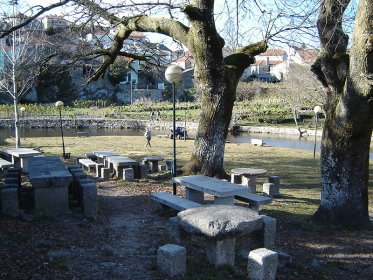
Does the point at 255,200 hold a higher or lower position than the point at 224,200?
lower

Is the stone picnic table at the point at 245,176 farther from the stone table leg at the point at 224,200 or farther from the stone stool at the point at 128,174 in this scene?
the stone table leg at the point at 224,200

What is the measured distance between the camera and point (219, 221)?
4.67 m

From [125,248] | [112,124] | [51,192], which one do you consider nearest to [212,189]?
[125,248]

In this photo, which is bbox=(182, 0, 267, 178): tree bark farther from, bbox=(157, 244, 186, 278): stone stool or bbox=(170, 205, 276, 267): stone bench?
bbox=(157, 244, 186, 278): stone stool

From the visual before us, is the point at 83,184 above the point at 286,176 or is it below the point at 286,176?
above

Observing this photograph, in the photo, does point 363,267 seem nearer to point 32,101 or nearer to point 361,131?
point 361,131

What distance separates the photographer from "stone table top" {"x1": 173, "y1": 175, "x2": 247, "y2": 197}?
6781 millimetres

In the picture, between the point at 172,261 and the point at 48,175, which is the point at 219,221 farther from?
the point at 48,175

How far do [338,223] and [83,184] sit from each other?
14.2ft

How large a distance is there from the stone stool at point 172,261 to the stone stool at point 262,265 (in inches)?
28.2

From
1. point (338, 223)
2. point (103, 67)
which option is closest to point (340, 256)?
point (338, 223)

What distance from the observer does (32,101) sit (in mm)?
58219

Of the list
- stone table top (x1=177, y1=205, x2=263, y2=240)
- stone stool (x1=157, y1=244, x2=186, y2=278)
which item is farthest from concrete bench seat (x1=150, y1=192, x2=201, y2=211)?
stone stool (x1=157, y1=244, x2=186, y2=278)

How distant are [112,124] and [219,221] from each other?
46615mm
